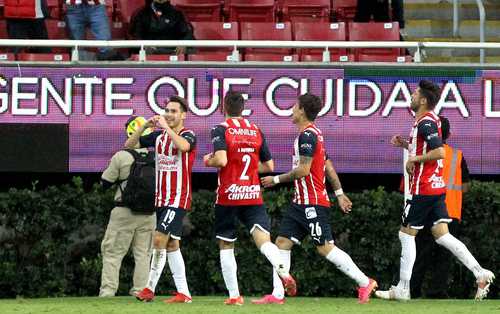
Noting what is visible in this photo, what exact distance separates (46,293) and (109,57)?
2.77 meters

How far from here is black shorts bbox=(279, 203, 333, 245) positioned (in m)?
13.4

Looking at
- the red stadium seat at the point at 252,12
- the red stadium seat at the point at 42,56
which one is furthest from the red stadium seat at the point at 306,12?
the red stadium seat at the point at 42,56

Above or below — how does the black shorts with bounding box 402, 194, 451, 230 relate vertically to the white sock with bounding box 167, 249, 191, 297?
above

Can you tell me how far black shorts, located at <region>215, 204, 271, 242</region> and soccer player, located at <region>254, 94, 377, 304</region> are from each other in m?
0.26

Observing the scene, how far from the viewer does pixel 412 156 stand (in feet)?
45.2

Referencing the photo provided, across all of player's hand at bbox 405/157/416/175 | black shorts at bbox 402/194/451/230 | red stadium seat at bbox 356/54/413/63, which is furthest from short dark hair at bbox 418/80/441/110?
red stadium seat at bbox 356/54/413/63

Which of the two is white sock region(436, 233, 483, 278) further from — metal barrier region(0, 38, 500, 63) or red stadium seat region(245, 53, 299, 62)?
red stadium seat region(245, 53, 299, 62)

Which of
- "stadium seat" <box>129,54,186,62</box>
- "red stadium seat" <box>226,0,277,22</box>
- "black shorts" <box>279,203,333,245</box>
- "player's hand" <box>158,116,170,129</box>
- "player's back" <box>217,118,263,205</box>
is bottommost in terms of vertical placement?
"black shorts" <box>279,203,333,245</box>

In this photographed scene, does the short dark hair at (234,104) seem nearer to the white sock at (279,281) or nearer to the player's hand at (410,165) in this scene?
the white sock at (279,281)

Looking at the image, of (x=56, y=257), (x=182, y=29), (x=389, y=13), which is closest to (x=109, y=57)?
(x=182, y=29)

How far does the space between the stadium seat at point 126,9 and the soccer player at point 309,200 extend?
5570mm

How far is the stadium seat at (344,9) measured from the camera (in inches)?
753

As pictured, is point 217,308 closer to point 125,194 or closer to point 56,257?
point 125,194

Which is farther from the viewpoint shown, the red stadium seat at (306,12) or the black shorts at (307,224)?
the red stadium seat at (306,12)
